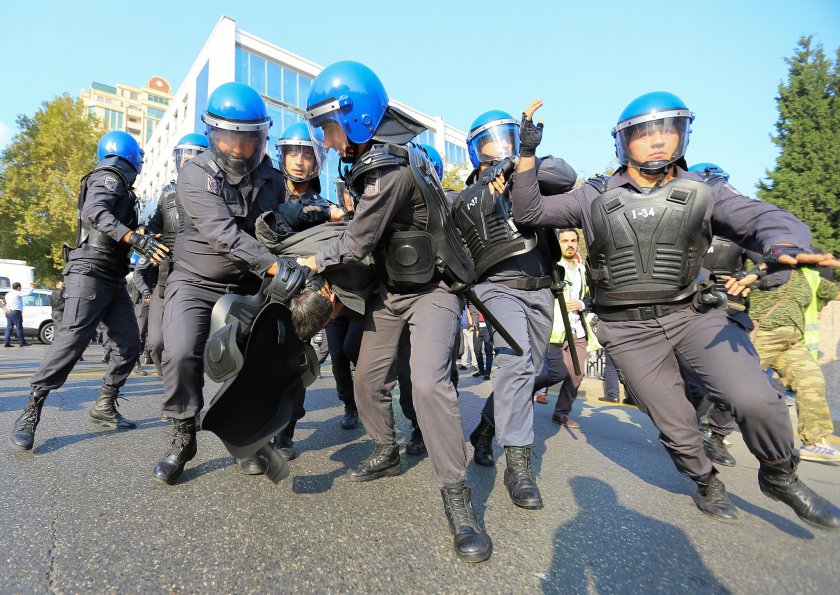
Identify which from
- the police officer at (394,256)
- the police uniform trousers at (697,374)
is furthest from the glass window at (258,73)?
the police uniform trousers at (697,374)

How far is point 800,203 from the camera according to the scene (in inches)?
658

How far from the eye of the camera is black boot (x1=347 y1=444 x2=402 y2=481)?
2.64 m

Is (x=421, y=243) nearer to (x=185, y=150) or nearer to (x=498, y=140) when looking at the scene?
(x=498, y=140)

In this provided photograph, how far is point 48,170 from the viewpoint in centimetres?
2264

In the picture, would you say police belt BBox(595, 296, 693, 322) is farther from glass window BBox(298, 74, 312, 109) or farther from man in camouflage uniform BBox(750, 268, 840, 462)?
glass window BBox(298, 74, 312, 109)

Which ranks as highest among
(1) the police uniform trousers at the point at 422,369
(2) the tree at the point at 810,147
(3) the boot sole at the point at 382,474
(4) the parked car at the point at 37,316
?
(2) the tree at the point at 810,147

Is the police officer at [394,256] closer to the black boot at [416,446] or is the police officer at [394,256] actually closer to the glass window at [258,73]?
the black boot at [416,446]

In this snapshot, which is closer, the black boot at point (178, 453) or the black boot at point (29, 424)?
the black boot at point (178, 453)

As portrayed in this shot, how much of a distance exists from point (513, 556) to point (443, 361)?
858 mm

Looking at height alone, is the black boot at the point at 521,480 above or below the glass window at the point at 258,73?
below

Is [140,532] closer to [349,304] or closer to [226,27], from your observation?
[349,304]

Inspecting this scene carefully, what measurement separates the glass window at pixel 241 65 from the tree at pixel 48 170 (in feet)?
25.2

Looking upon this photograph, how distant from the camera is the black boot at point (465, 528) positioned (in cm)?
182

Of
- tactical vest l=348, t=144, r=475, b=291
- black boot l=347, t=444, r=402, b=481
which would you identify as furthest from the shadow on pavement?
tactical vest l=348, t=144, r=475, b=291
